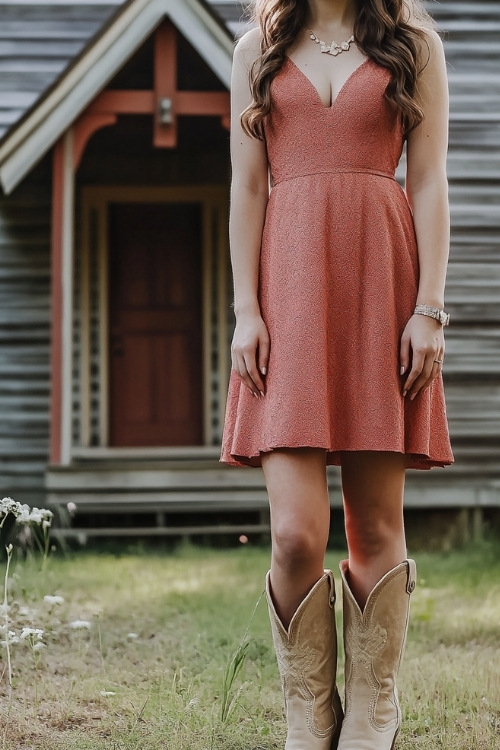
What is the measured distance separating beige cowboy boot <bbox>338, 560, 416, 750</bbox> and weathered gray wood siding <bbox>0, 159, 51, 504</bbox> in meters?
5.94

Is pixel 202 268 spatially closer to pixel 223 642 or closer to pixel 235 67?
pixel 223 642

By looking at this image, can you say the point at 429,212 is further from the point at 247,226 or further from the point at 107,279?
the point at 107,279

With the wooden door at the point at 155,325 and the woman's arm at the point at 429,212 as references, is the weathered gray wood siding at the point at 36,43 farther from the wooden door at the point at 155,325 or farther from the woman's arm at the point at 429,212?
the woman's arm at the point at 429,212

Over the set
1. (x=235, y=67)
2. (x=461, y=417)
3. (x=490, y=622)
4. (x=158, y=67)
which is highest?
(x=158, y=67)

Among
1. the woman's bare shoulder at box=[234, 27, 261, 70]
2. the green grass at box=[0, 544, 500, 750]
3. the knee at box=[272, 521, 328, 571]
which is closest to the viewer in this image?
the knee at box=[272, 521, 328, 571]

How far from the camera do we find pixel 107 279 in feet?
27.0

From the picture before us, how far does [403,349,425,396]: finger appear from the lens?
7.41 feet

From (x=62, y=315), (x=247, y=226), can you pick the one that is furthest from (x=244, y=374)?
(x=62, y=315)

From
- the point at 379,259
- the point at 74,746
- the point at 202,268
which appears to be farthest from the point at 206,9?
the point at 74,746

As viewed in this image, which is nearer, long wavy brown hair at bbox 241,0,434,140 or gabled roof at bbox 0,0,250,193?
long wavy brown hair at bbox 241,0,434,140

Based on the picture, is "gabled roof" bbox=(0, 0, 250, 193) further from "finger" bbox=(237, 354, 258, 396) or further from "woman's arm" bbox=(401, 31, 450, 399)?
"finger" bbox=(237, 354, 258, 396)

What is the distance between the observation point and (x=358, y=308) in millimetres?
2279

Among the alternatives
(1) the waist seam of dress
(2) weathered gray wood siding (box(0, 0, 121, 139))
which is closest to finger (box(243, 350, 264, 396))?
(1) the waist seam of dress

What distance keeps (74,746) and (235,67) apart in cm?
178
